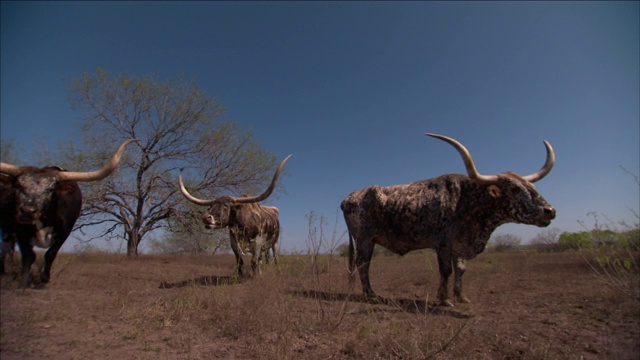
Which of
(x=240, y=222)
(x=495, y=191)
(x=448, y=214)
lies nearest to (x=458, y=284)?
(x=448, y=214)

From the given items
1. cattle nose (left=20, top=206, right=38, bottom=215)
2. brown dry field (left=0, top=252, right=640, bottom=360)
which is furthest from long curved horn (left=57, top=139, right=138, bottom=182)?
brown dry field (left=0, top=252, right=640, bottom=360)

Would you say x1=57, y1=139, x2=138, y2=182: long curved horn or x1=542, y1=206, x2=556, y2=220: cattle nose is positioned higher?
x1=57, y1=139, x2=138, y2=182: long curved horn

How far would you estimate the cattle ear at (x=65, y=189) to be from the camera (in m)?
4.14

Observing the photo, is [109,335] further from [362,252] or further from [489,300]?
[489,300]

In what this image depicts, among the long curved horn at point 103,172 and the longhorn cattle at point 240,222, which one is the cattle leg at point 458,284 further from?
the long curved horn at point 103,172

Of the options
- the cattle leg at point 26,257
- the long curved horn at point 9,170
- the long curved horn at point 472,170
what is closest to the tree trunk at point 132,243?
the cattle leg at point 26,257

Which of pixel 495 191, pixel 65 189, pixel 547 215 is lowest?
pixel 547 215

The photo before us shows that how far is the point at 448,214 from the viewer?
4.62 metres

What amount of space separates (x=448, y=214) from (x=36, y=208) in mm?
5310

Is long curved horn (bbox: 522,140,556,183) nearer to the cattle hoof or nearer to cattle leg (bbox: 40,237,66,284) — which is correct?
the cattle hoof

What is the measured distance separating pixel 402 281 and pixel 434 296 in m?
1.43

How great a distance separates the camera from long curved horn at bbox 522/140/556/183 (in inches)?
196

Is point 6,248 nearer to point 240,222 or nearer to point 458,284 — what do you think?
point 240,222

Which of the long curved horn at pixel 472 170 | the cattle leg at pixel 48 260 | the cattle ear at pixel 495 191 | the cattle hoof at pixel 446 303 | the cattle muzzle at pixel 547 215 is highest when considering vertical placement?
the long curved horn at pixel 472 170
